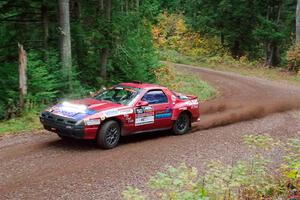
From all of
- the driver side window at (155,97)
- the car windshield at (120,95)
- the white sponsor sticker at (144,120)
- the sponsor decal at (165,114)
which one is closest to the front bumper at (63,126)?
the car windshield at (120,95)

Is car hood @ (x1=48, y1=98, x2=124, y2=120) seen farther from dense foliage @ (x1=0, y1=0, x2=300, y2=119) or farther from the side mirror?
dense foliage @ (x1=0, y1=0, x2=300, y2=119)

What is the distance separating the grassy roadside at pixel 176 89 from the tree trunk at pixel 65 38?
2869 millimetres

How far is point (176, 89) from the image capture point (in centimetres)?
2294

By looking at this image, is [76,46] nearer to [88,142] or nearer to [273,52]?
[88,142]

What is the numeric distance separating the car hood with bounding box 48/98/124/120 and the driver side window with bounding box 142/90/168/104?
104cm

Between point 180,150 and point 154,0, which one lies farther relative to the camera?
point 154,0

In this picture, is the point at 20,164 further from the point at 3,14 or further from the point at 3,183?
the point at 3,14

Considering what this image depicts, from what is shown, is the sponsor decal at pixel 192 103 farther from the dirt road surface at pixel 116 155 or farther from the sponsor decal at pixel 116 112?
the sponsor decal at pixel 116 112

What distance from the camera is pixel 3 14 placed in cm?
1728

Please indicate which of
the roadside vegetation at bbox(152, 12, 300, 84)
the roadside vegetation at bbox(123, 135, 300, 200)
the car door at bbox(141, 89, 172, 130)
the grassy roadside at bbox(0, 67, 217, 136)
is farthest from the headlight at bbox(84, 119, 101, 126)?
the roadside vegetation at bbox(152, 12, 300, 84)

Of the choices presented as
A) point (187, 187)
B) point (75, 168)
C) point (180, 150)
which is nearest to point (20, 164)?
point (75, 168)

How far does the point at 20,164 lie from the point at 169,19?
42.4 meters

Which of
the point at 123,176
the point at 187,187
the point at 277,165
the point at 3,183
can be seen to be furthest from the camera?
the point at 277,165

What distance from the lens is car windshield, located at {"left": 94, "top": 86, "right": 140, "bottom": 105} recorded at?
12302 mm
